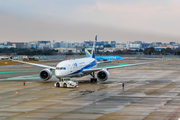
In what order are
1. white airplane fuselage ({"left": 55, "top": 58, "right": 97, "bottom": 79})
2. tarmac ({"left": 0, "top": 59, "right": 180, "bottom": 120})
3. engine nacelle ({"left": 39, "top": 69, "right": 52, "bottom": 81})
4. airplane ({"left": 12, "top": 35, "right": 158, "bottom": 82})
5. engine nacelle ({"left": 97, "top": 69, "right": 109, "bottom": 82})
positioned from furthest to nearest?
1. engine nacelle ({"left": 39, "top": 69, "right": 52, "bottom": 81})
2. engine nacelle ({"left": 97, "top": 69, "right": 109, "bottom": 82})
3. airplane ({"left": 12, "top": 35, "right": 158, "bottom": 82})
4. white airplane fuselage ({"left": 55, "top": 58, "right": 97, "bottom": 79})
5. tarmac ({"left": 0, "top": 59, "right": 180, "bottom": 120})

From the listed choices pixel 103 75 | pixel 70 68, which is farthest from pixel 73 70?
pixel 103 75

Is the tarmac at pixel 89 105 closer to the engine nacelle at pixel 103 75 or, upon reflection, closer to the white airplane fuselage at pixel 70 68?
the white airplane fuselage at pixel 70 68

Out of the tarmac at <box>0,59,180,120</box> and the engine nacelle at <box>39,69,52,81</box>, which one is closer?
the tarmac at <box>0,59,180,120</box>

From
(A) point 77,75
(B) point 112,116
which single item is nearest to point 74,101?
(B) point 112,116

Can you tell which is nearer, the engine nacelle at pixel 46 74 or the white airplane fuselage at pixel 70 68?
the white airplane fuselage at pixel 70 68

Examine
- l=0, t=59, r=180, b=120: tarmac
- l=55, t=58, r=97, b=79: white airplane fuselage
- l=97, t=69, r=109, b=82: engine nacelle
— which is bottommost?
l=0, t=59, r=180, b=120: tarmac

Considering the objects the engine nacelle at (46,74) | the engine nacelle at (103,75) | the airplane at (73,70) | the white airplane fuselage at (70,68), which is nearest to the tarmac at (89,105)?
the white airplane fuselage at (70,68)

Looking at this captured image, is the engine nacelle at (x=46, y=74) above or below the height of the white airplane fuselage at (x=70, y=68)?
below

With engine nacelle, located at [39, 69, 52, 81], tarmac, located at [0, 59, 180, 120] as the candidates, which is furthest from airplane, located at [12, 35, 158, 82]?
tarmac, located at [0, 59, 180, 120]

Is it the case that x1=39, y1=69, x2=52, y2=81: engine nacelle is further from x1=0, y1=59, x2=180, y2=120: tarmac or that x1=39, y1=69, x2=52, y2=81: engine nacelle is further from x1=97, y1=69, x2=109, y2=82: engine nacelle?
x1=0, y1=59, x2=180, y2=120: tarmac

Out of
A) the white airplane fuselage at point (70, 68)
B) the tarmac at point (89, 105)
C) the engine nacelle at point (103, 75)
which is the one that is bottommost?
the tarmac at point (89, 105)

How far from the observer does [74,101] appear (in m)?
31.2

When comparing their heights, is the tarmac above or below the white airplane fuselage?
below

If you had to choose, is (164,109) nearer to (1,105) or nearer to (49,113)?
(49,113)
